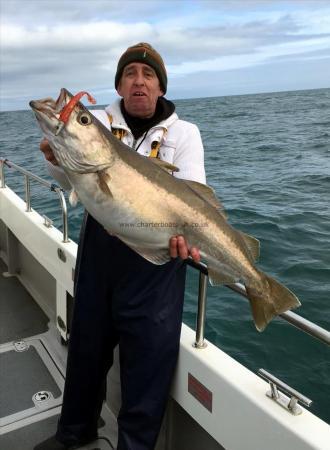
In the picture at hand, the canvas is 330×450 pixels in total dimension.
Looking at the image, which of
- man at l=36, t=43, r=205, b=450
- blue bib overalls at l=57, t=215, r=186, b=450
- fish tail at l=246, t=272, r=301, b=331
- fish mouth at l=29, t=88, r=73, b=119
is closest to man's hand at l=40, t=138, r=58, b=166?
man at l=36, t=43, r=205, b=450

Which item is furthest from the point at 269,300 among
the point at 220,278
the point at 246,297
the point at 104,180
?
the point at 104,180

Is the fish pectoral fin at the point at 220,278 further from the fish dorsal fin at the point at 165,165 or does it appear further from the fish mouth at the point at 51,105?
the fish mouth at the point at 51,105

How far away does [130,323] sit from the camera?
9.07 ft

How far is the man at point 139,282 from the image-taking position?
271cm

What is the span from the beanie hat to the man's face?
26 millimetres

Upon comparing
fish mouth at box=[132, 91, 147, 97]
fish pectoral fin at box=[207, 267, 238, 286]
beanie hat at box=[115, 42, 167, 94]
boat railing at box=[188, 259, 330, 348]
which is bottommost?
boat railing at box=[188, 259, 330, 348]

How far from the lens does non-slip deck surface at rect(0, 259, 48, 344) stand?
4874 millimetres

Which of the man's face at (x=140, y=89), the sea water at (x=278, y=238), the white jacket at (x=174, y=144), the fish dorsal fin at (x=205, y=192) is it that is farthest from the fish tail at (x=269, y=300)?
the sea water at (x=278, y=238)

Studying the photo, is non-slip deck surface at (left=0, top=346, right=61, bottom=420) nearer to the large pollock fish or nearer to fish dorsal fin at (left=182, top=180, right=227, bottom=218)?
the large pollock fish

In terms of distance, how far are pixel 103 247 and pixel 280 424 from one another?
1.37m

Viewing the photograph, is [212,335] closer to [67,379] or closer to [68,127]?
[67,379]

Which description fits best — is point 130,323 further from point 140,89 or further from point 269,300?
point 140,89

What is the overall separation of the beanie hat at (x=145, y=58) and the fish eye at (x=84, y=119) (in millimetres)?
734

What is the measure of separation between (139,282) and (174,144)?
86 centimetres
